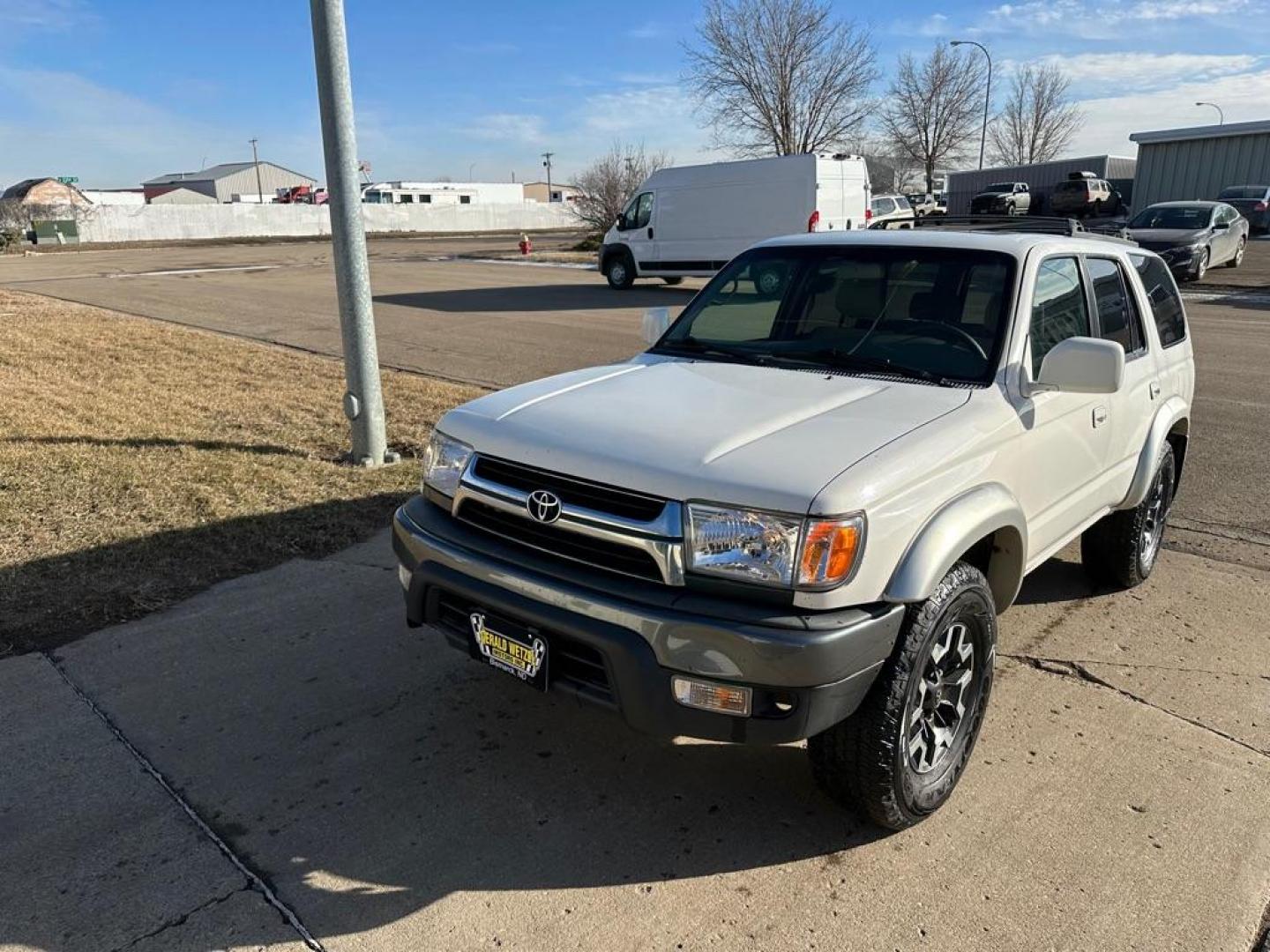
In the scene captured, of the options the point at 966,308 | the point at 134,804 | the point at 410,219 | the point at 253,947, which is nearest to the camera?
the point at 253,947

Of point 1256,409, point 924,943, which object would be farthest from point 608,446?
point 1256,409

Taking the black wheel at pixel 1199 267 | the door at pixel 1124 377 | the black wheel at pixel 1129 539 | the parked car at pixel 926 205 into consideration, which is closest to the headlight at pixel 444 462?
the door at pixel 1124 377

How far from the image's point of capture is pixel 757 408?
3.19 metres

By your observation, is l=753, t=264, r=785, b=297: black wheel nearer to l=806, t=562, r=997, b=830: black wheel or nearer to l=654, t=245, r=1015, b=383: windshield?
l=654, t=245, r=1015, b=383: windshield

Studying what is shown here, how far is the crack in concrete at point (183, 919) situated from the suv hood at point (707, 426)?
4.80 ft

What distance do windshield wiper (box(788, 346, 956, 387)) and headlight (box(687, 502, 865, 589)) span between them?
110cm

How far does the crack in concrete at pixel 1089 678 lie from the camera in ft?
11.6

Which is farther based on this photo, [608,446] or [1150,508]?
Answer: [1150,508]

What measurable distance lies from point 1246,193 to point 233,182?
114700mm

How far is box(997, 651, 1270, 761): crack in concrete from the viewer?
353 cm

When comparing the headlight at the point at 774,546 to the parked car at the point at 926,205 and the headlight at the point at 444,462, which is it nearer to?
the headlight at the point at 444,462

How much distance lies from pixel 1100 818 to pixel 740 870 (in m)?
1.19

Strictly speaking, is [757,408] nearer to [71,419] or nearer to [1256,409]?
[71,419]

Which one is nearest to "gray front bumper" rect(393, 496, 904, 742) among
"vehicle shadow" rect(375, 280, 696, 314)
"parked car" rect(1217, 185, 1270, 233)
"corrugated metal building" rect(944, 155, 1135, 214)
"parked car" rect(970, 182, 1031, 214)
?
"vehicle shadow" rect(375, 280, 696, 314)
